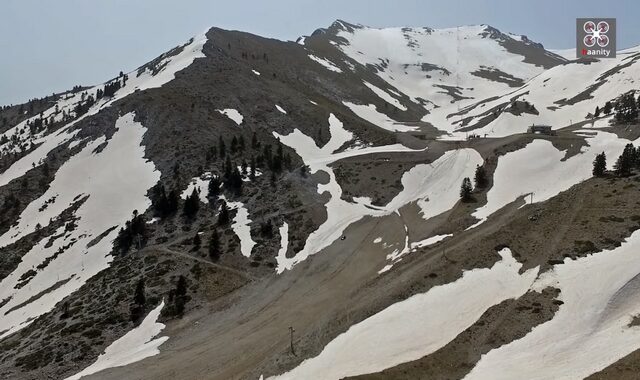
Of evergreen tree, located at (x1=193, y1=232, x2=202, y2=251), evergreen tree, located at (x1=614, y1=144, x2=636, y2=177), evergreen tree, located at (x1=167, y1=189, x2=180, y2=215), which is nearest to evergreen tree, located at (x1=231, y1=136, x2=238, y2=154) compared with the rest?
evergreen tree, located at (x1=167, y1=189, x2=180, y2=215)

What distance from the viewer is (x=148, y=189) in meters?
80.7

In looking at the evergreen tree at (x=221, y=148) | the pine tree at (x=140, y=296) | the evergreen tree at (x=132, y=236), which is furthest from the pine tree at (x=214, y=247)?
the evergreen tree at (x=221, y=148)

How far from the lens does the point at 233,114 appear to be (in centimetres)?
10925

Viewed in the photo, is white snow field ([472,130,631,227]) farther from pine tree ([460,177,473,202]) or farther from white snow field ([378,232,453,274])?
white snow field ([378,232,453,274])

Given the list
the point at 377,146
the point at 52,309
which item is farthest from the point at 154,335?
the point at 377,146

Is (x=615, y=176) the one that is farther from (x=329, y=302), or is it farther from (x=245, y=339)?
(x=245, y=339)

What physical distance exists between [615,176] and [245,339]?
174 feet

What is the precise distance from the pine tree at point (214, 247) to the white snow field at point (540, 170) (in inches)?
1377

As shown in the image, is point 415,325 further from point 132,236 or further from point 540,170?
point 132,236

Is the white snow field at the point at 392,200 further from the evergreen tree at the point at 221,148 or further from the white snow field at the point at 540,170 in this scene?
the evergreen tree at the point at 221,148

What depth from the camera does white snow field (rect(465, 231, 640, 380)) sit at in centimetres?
3083

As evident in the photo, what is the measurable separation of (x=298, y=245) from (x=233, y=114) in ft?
181

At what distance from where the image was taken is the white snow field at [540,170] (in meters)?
64.2

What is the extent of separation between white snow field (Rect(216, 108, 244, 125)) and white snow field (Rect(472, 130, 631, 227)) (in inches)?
2323
